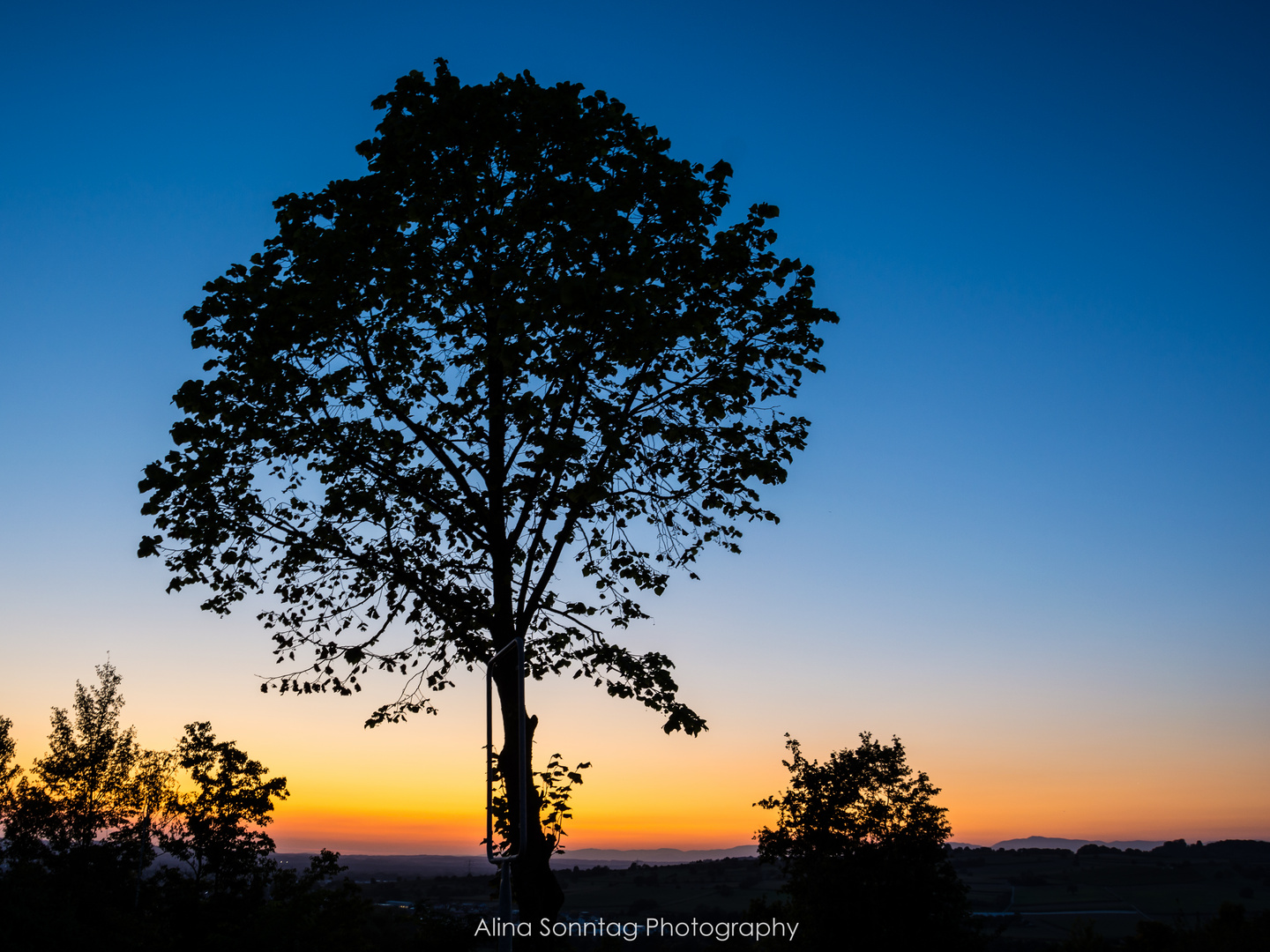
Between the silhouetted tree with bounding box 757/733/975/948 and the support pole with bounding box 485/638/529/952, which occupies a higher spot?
the support pole with bounding box 485/638/529/952

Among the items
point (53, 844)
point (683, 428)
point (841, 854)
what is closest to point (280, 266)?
point (683, 428)

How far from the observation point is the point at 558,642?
13.3 m

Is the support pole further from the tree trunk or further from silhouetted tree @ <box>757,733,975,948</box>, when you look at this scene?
silhouetted tree @ <box>757,733,975,948</box>

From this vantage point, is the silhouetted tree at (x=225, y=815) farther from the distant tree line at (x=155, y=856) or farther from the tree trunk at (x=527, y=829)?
the tree trunk at (x=527, y=829)

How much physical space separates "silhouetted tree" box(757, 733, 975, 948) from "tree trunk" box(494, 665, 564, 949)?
2100 centimetres

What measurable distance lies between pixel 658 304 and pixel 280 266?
19.2 feet

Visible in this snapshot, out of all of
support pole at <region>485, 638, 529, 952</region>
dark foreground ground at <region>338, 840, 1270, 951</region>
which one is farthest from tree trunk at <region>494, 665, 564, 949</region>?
dark foreground ground at <region>338, 840, 1270, 951</region>

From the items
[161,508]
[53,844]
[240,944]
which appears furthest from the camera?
[53,844]

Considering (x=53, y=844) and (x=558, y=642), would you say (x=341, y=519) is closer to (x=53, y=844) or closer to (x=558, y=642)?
(x=558, y=642)

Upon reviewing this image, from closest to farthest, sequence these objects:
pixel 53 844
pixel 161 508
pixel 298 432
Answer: pixel 161 508 → pixel 298 432 → pixel 53 844

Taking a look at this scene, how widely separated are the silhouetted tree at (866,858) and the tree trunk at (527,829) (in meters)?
21.0

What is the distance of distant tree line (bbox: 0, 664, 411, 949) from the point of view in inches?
1297

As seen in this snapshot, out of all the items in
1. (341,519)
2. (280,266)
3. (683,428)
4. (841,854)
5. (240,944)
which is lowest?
(240,944)

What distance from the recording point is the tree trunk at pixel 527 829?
1217 centimetres
